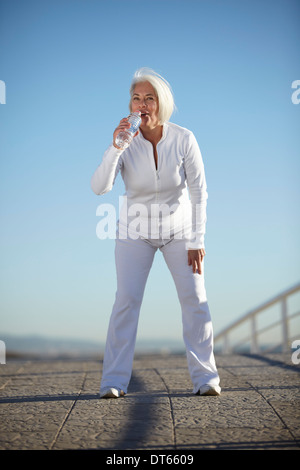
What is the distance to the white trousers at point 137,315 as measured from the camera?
3.10m

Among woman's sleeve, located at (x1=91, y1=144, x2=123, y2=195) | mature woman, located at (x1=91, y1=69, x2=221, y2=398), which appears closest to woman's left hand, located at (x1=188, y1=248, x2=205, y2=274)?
mature woman, located at (x1=91, y1=69, x2=221, y2=398)

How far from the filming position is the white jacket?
10.3 feet

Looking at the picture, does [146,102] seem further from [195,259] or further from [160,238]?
[195,259]

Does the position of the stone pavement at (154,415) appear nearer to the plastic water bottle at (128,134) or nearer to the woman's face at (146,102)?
the plastic water bottle at (128,134)

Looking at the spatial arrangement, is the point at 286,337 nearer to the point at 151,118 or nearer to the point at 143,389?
the point at 143,389

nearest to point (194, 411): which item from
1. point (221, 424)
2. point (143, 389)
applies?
point (221, 424)

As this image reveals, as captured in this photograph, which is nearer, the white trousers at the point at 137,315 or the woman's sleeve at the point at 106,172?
the woman's sleeve at the point at 106,172

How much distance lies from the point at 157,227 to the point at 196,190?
34cm

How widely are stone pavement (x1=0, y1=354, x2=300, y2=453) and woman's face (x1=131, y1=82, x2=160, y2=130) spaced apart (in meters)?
1.66

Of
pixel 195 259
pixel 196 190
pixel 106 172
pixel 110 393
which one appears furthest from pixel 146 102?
pixel 110 393

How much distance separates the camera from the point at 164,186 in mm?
3141

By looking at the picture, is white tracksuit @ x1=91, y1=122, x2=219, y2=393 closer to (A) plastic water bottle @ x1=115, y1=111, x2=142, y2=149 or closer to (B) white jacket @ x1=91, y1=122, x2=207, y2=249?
(B) white jacket @ x1=91, y1=122, x2=207, y2=249

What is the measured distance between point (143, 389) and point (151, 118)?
1728 millimetres

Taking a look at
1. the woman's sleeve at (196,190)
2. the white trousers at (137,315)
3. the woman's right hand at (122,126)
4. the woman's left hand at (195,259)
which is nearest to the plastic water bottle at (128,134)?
the woman's right hand at (122,126)
